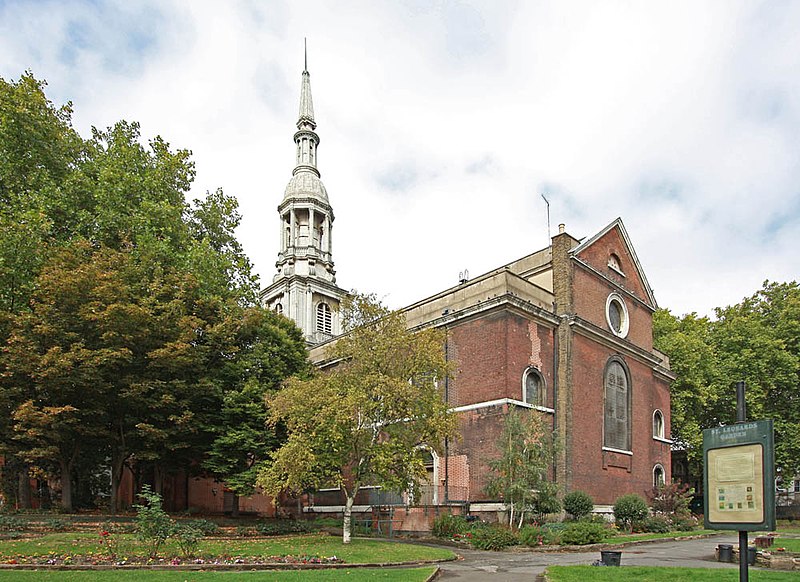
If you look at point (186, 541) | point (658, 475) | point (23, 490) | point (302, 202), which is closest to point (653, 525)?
point (658, 475)

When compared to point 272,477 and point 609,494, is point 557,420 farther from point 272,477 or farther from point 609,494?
point 272,477

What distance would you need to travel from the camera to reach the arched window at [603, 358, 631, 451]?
3045 centimetres

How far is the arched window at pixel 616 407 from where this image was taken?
1199 inches

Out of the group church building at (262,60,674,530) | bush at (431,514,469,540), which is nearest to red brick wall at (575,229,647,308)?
church building at (262,60,674,530)

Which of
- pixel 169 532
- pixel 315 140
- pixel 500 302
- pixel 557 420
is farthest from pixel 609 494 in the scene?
pixel 315 140

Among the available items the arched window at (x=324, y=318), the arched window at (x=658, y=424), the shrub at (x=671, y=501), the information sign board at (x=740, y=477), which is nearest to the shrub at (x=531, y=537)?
the shrub at (x=671, y=501)

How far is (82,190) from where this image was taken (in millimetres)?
25766

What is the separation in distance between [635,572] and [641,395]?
2205cm

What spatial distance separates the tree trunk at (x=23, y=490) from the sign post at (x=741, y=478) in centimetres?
2541

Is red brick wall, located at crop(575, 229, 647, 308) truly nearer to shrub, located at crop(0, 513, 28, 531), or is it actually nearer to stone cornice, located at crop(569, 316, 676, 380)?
stone cornice, located at crop(569, 316, 676, 380)

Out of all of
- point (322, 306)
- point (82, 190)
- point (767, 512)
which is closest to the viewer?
point (767, 512)

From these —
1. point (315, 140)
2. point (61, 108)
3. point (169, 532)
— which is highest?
point (315, 140)

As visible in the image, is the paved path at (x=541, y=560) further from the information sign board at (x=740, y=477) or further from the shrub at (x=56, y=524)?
the shrub at (x=56, y=524)

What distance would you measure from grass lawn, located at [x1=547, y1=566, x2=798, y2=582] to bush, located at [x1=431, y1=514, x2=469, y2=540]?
888 centimetres
